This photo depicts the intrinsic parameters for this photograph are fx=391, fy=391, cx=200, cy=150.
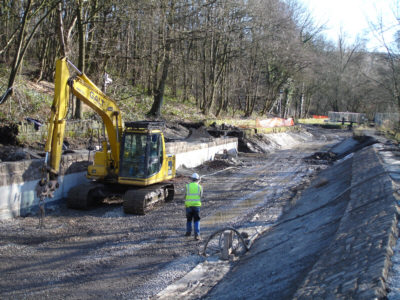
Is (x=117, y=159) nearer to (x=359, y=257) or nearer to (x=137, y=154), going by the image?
(x=137, y=154)

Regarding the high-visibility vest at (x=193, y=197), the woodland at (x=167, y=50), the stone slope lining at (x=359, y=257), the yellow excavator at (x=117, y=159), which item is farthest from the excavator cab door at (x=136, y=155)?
the woodland at (x=167, y=50)

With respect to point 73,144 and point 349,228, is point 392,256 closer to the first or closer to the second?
point 349,228

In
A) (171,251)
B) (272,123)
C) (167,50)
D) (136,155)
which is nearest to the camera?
(171,251)

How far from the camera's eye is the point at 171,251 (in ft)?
28.6

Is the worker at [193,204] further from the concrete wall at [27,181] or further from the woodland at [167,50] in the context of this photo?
the woodland at [167,50]

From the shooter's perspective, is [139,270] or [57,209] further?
[57,209]

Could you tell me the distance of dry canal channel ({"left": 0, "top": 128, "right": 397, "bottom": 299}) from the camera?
20.6ft

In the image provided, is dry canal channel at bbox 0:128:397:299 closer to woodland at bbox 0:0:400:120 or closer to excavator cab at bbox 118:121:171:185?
excavator cab at bbox 118:121:171:185

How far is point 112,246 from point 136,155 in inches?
151

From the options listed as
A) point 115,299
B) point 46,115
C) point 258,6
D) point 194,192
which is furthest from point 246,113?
point 115,299

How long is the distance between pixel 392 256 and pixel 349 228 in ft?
5.89

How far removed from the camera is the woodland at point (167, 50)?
2012 centimetres

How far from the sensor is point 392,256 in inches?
209

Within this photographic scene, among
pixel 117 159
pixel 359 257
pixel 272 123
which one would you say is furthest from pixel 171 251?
pixel 272 123
